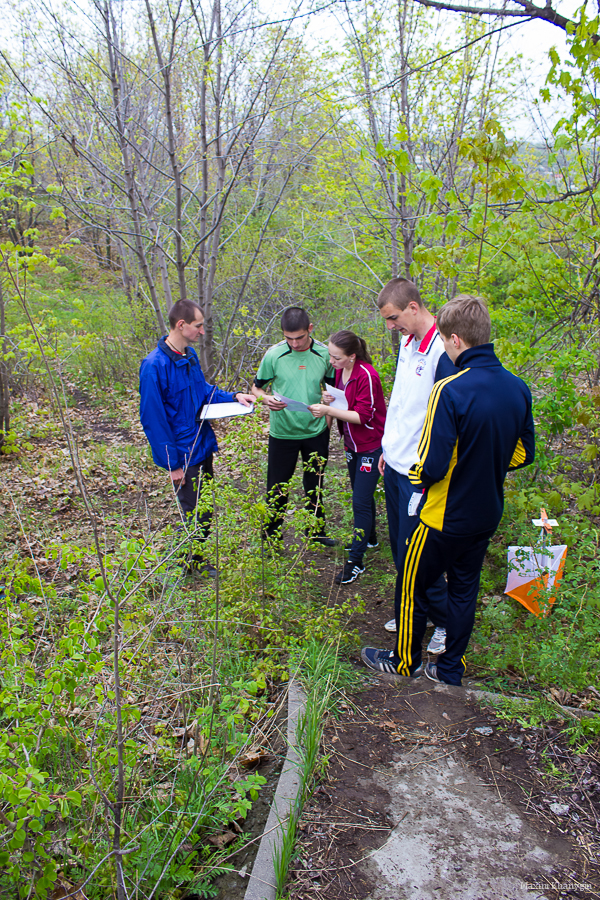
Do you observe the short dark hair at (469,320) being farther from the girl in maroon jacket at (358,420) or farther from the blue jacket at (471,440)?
the girl in maroon jacket at (358,420)

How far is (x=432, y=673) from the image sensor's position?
3154 millimetres

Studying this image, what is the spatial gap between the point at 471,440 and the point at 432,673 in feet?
4.67

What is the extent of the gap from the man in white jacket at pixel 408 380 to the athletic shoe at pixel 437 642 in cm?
23

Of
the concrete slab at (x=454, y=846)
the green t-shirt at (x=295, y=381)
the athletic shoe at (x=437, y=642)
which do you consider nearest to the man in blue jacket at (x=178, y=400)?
the green t-shirt at (x=295, y=381)

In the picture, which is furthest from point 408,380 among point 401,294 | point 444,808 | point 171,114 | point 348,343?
point 171,114

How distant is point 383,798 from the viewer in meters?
2.30

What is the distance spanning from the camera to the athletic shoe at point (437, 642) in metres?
3.50

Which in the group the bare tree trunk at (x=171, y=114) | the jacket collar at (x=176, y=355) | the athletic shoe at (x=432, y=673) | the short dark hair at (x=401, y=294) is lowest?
the athletic shoe at (x=432, y=673)

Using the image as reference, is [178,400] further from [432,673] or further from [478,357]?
[432,673]

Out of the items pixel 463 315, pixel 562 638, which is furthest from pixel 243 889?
pixel 463 315

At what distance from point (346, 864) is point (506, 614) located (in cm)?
188

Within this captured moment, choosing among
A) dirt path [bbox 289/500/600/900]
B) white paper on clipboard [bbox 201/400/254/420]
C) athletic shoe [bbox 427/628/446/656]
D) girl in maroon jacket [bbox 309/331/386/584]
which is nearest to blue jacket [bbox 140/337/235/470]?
white paper on clipboard [bbox 201/400/254/420]

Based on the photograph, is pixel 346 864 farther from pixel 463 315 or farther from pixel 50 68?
pixel 50 68

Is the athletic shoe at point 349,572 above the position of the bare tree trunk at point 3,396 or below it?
Result: below
